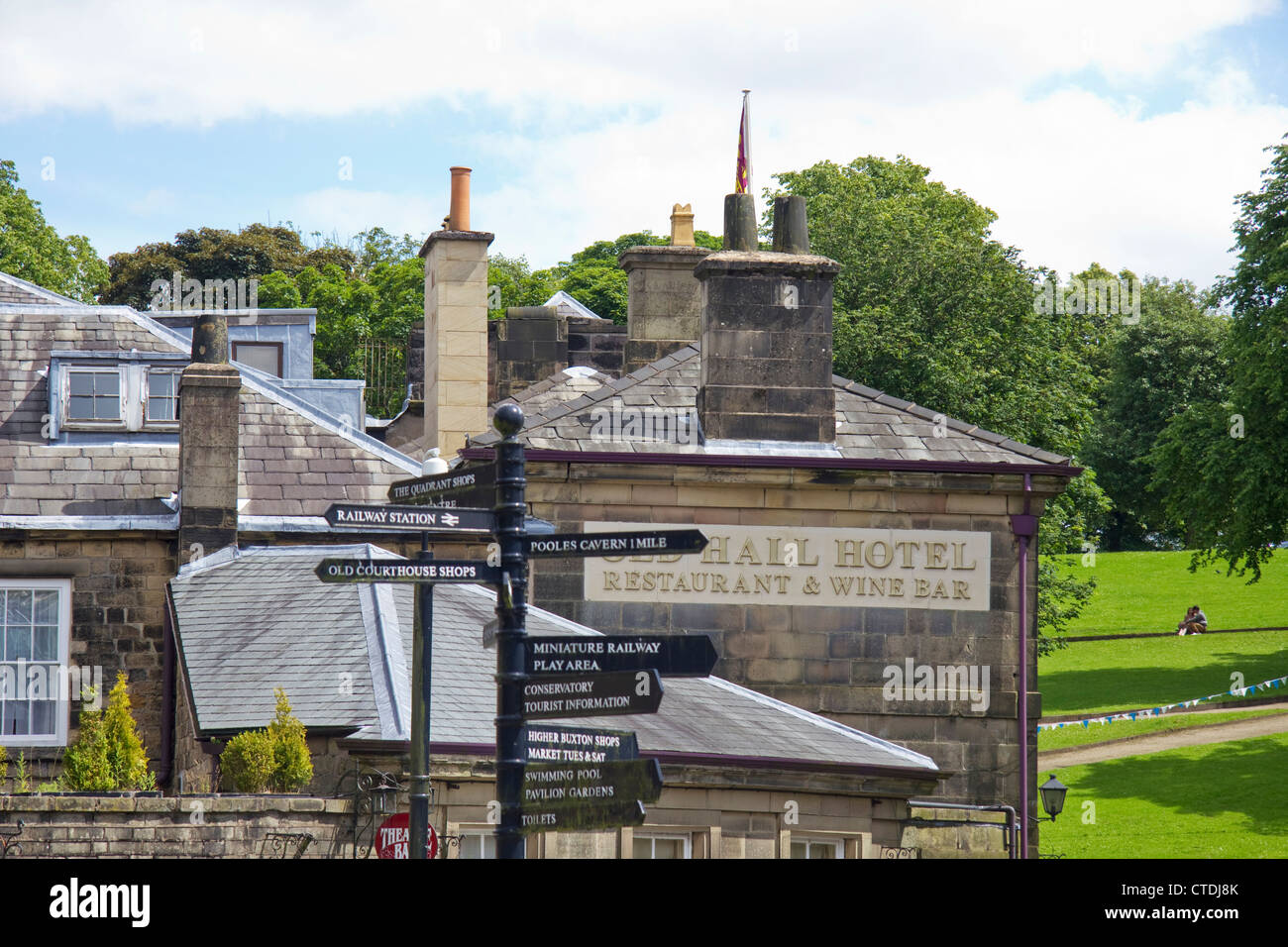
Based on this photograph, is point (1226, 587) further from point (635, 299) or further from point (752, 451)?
point (752, 451)

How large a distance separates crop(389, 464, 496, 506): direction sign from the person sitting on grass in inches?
1635

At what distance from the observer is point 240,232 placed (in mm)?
62656

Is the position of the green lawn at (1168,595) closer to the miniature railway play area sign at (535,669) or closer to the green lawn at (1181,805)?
the green lawn at (1181,805)

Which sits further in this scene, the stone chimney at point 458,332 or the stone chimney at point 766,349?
the stone chimney at point 458,332

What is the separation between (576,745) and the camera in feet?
32.2

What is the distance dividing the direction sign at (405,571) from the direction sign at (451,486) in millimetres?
520

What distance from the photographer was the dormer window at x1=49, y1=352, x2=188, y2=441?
848 inches

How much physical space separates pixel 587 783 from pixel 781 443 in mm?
9615

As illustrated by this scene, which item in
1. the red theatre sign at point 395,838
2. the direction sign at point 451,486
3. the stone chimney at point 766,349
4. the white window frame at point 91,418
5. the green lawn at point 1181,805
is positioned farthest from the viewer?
the green lawn at point 1181,805

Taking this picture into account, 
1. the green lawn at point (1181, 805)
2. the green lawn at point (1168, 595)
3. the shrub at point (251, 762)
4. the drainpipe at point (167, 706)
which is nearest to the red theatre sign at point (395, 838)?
the shrub at point (251, 762)

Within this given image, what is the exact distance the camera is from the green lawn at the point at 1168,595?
51.5 m
